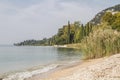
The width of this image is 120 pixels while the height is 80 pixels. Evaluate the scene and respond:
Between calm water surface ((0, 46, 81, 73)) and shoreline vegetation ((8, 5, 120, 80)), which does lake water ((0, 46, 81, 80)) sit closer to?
calm water surface ((0, 46, 81, 73))

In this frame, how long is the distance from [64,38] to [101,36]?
315ft

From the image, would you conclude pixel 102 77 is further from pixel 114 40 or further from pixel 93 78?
pixel 114 40

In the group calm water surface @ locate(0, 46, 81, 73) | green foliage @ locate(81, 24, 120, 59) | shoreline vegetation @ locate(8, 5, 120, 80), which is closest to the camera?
shoreline vegetation @ locate(8, 5, 120, 80)

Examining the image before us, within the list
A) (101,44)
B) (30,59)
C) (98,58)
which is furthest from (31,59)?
(98,58)

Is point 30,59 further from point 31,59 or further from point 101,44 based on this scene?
point 101,44

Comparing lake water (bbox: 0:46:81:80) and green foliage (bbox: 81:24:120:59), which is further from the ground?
green foliage (bbox: 81:24:120:59)

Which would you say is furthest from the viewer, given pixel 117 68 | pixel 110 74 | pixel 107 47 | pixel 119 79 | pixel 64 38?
pixel 64 38

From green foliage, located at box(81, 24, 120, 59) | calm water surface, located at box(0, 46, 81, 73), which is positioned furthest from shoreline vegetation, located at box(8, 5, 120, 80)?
calm water surface, located at box(0, 46, 81, 73)

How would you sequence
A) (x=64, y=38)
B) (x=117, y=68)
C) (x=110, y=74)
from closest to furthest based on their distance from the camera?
(x=110, y=74) → (x=117, y=68) → (x=64, y=38)

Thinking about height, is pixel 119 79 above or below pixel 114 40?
below

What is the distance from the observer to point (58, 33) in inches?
5266

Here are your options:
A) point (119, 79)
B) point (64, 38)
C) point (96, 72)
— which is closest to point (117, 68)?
point (96, 72)

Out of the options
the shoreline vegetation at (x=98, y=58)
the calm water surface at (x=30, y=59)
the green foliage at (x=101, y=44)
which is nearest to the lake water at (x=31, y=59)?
the calm water surface at (x=30, y=59)

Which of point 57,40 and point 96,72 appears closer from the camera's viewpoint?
point 96,72
